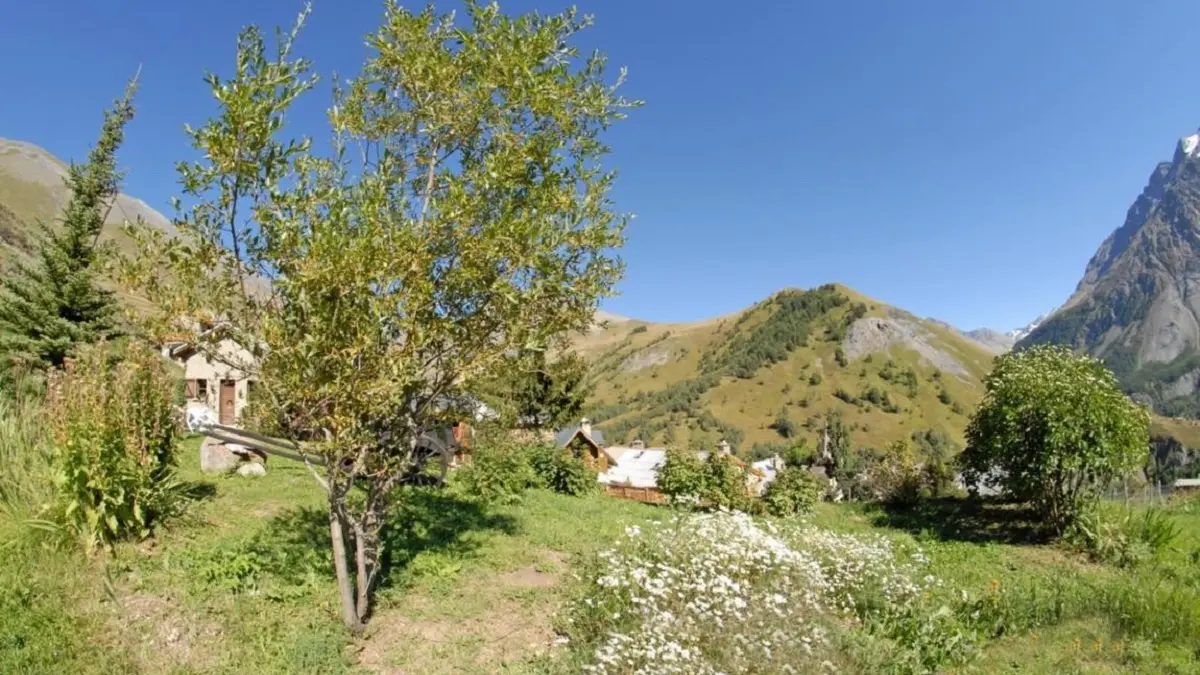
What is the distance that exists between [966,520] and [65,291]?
2955 cm

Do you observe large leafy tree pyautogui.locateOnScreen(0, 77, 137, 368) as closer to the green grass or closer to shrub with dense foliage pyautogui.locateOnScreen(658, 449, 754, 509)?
the green grass

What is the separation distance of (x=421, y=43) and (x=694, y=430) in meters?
133

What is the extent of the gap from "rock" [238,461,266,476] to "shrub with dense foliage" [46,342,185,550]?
5.10 meters

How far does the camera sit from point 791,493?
20.2 meters

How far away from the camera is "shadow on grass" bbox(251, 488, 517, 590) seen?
8352 millimetres

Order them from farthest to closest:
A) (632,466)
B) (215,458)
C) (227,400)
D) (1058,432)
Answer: (632,466), (227,400), (215,458), (1058,432)

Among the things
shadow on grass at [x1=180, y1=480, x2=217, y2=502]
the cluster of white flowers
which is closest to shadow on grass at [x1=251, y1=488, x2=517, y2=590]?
shadow on grass at [x1=180, y1=480, x2=217, y2=502]

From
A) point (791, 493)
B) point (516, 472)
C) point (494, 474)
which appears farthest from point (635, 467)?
point (494, 474)

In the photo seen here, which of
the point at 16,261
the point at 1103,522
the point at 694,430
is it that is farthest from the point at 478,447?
the point at 694,430

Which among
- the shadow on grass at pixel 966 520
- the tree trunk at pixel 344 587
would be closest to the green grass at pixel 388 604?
the tree trunk at pixel 344 587

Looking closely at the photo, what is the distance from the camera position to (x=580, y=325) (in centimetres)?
828

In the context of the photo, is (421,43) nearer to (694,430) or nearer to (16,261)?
(16,261)

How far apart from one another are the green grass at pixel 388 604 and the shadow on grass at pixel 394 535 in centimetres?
4

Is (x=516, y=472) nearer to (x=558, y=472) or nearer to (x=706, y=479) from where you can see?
(x=558, y=472)
